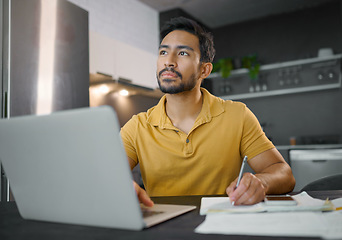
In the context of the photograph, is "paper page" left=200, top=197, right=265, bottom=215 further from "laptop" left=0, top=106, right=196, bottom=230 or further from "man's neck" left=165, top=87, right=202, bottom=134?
"man's neck" left=165, top=87, right=202, bottom=134

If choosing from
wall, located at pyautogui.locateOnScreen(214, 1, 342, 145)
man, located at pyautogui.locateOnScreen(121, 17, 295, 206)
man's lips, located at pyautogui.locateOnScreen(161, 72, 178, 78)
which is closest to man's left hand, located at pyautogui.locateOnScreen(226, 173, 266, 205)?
man, located at pyautogui.locateOnScreen(121, 17, 295, 206)

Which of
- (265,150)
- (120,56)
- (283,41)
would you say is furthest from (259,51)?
(265,150)

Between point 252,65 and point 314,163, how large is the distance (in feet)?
5.73

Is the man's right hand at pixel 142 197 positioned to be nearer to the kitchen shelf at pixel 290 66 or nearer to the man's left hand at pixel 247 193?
the man's left hand at pixel 247 193

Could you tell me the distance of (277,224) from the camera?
0.61 metres

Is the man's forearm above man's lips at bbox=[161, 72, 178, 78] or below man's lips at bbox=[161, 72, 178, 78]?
below

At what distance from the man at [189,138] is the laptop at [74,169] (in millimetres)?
742

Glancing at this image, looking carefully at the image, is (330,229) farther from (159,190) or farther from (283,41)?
(283,41)

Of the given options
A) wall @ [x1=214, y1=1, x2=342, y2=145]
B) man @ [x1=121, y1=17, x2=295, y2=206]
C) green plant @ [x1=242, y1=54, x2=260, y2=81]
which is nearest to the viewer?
man @ [x1=121, y1=17, x2=295, y2=206]

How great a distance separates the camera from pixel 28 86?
2.06 meters

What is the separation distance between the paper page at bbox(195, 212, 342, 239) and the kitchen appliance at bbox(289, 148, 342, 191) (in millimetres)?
3304

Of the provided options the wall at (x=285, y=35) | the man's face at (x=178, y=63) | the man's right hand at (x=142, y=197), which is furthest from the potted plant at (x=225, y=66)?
the man's right hand at (x=142, y=197)

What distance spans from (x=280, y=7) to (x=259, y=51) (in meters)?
0.71

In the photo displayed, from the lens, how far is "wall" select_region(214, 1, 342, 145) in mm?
4484
